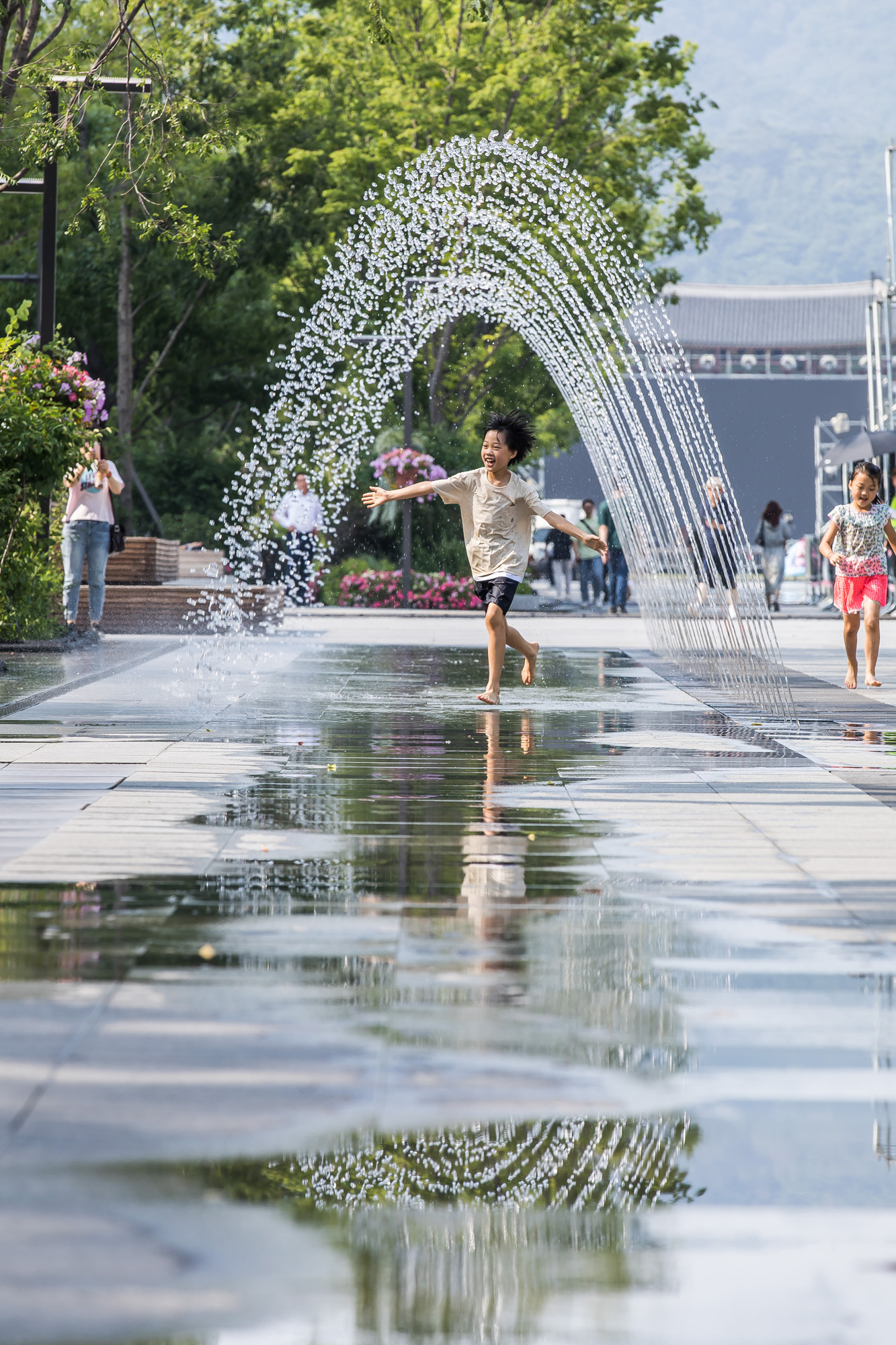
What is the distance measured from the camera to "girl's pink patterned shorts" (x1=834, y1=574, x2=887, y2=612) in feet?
47.8

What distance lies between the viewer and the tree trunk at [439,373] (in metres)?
38.5

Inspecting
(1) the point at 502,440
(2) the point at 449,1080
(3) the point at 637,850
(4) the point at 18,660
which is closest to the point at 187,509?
(4) the point at 18,660

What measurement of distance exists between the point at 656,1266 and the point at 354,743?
284 inches

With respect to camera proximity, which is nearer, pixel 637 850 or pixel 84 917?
pixel 84 917

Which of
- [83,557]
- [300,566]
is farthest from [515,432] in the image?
[300,566]

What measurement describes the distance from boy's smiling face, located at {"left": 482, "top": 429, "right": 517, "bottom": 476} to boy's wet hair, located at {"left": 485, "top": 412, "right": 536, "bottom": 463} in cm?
4

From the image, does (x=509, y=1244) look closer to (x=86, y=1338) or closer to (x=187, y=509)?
(x=86, y=1338)

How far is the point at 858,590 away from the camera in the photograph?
14.7 m

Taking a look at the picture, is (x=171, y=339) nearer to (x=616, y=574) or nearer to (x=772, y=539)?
(x=616, y=574)

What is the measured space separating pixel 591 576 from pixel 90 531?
1651 centimetres

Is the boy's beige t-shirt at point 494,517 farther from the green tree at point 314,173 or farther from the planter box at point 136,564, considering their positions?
the green tree at point 314,173

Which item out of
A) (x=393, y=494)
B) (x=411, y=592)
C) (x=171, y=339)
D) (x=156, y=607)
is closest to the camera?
(x=393, y=494)

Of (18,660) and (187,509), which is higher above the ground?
(187,509)

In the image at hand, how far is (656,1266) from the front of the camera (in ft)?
9.61
